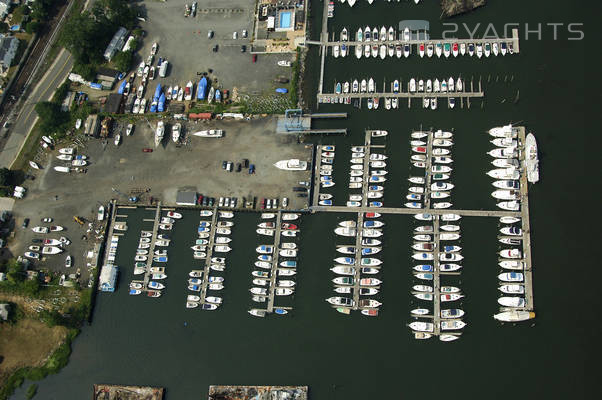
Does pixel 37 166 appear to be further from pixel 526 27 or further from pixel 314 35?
pixel 526 27

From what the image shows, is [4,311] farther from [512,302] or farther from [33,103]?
[512,302]

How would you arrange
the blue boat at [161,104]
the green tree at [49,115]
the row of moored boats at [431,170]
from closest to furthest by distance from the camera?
1. the row of moored boats at [431,170]
2. the green tree at [49,115]
3. the blue boat at [161,104]

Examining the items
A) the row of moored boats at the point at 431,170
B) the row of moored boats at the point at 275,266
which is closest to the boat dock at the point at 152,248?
the row of moored boats at the point at 275,266

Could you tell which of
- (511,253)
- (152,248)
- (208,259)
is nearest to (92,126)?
(152,248)

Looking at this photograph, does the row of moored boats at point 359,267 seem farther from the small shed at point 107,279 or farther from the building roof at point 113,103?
the building roof at point 113,103

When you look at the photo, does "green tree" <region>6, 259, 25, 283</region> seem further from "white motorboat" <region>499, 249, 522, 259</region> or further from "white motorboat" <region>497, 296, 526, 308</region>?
"white motorboat" <region>499, 249, 522, 259</region>

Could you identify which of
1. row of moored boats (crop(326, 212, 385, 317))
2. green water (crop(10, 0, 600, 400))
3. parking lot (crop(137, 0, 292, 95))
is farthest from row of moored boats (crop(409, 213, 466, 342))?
parking lot (crop(137, 0, 292, 95))
